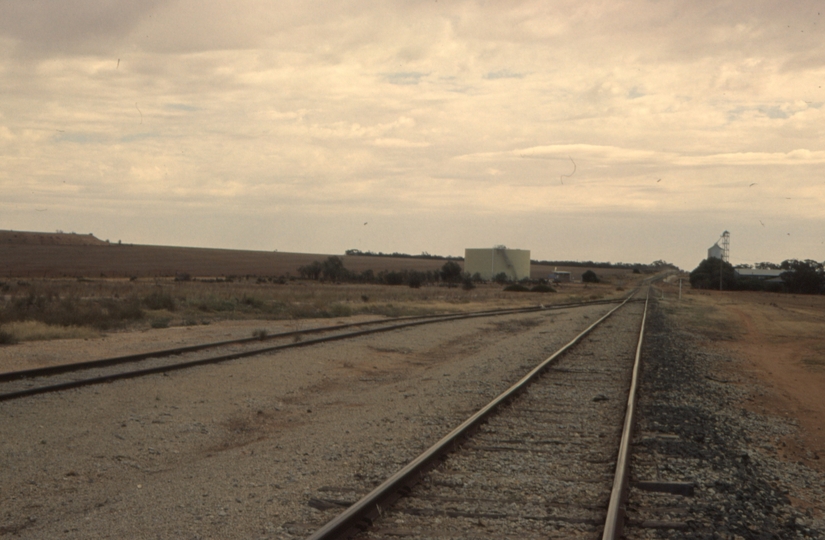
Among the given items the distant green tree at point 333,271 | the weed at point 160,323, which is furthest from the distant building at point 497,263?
the weed at point 160,323

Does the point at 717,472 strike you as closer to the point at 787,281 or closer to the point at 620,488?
the point at 620,488

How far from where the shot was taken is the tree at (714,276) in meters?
107

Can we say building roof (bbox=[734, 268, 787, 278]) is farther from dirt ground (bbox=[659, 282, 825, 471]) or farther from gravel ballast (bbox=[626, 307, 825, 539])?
gravel ballast (bbox=[626, 307, 825, 539])

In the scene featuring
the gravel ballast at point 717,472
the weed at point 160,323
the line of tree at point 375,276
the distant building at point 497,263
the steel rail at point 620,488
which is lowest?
the weed at point 160,323

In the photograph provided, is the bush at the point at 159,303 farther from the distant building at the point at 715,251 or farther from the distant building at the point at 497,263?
the distant building at the point at 715,251

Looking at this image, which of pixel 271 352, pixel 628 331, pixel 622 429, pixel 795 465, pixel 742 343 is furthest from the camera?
pixel 628 331

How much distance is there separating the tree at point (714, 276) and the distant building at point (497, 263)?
1136 inches

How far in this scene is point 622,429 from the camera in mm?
8961

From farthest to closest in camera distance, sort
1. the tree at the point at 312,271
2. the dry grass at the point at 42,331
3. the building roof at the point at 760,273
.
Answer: the building roof at the point at 760,273 → the tree at the point at 312,271 → the dry grass at the point at 42,331

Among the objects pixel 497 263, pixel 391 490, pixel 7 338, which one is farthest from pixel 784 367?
pixel 497 263

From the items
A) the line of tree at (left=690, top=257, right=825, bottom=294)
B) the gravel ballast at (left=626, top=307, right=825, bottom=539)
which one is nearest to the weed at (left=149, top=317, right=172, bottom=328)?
the gravel ballast at (left=626, top=307, right=825, bottom=539)

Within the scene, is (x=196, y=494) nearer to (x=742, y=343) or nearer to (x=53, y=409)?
(x=53, y=409)

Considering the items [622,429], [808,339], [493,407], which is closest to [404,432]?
[493,407]

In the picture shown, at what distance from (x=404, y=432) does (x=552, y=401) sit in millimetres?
3248
